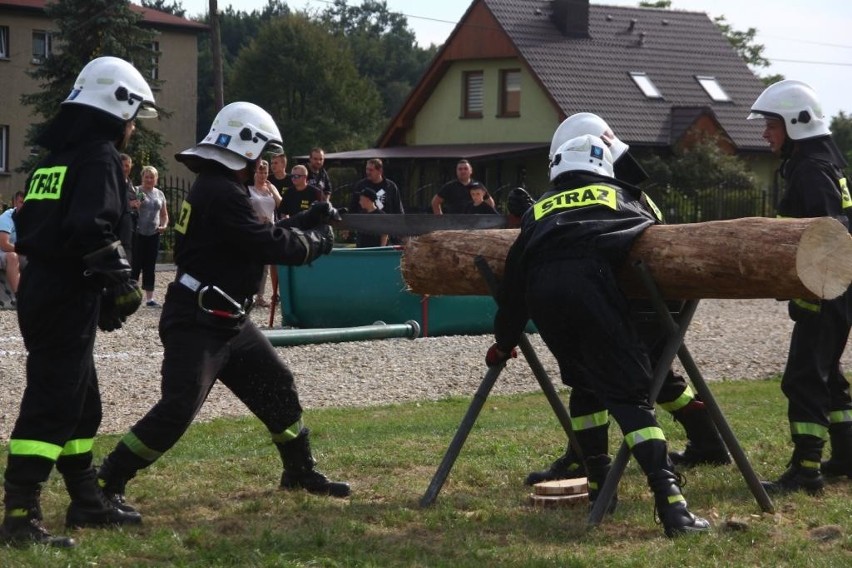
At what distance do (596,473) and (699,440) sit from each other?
138 centimetres

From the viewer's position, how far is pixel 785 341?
16.5 m

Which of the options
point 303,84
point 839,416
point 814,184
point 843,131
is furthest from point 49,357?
point 303,84

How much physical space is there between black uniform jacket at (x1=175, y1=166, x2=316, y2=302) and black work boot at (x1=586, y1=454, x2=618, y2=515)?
1822 millimetres

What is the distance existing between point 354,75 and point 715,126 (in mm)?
39295

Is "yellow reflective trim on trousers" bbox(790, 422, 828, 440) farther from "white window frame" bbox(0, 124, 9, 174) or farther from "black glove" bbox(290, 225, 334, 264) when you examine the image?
"white window frame" bbox(0, 124, 9, 174)

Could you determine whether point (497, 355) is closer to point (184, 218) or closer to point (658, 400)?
point (658, 400)

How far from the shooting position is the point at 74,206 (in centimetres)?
611

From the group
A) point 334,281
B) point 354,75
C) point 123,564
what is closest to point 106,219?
point 123,564

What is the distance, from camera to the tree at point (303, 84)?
76.4 metres

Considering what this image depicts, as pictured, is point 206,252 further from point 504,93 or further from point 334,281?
point 504,93

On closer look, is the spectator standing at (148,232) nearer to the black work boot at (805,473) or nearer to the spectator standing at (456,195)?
the spectator standing at (456,195)

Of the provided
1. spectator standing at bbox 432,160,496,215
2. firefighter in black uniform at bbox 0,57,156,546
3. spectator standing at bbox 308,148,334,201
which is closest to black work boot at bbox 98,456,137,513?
firefighter in black uniform at bbox 0,57,156,546

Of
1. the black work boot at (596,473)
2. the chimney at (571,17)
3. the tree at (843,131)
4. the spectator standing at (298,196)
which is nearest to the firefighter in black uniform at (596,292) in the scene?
the black work boot at (596,473)

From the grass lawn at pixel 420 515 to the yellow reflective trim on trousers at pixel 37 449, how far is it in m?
0.43
